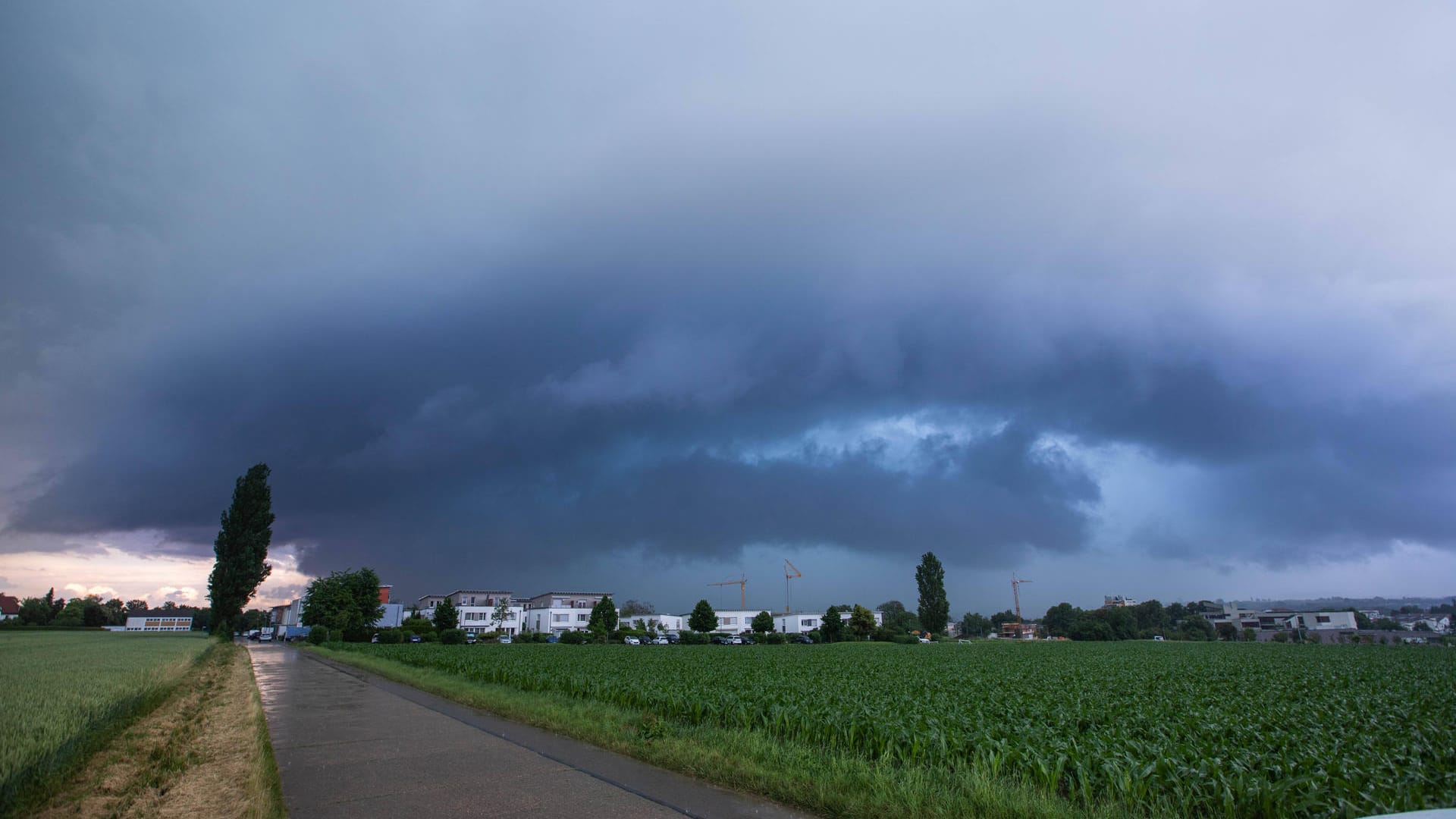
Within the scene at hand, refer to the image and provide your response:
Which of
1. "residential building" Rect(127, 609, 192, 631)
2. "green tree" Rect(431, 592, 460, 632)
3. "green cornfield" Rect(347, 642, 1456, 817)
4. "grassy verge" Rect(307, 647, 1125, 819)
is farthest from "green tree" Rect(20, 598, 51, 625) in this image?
"grassy verge" Rect(307, 647, 1125, 819)

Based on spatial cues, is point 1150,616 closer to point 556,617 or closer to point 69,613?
point 556,617

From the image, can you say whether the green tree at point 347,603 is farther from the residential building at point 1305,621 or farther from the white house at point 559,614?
the residential building at point 1305,621

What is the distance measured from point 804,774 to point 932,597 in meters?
116

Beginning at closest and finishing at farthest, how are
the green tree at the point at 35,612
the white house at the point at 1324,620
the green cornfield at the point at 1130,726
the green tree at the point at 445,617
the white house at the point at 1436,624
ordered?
the green cornfield at the point at 1130,726, the green tree at the point at 445,617, the green tree at the point at 35,612, the white house at the point at 1324,620, the white house at the point at 1436,624

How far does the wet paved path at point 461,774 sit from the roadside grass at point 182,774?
359mm

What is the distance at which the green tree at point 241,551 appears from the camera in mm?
70688

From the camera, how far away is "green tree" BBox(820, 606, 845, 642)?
90.4 metres

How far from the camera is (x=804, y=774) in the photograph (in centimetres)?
848

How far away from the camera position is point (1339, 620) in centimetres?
14525

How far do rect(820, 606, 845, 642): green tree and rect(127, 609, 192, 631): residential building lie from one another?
171034 millimetres

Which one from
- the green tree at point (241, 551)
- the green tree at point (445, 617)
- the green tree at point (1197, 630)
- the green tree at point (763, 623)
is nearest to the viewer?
the green tree at point (241, 551)

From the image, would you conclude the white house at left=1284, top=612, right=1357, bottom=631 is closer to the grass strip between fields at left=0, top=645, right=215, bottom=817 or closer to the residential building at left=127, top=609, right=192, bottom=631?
the grass strip between fields at left=0, top=645, right=215, bottom=817

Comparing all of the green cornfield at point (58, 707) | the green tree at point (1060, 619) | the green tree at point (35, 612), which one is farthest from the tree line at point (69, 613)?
the green tree at point (1060, 619)

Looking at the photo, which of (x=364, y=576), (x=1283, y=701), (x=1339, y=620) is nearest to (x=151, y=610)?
(x=364, y=576)
